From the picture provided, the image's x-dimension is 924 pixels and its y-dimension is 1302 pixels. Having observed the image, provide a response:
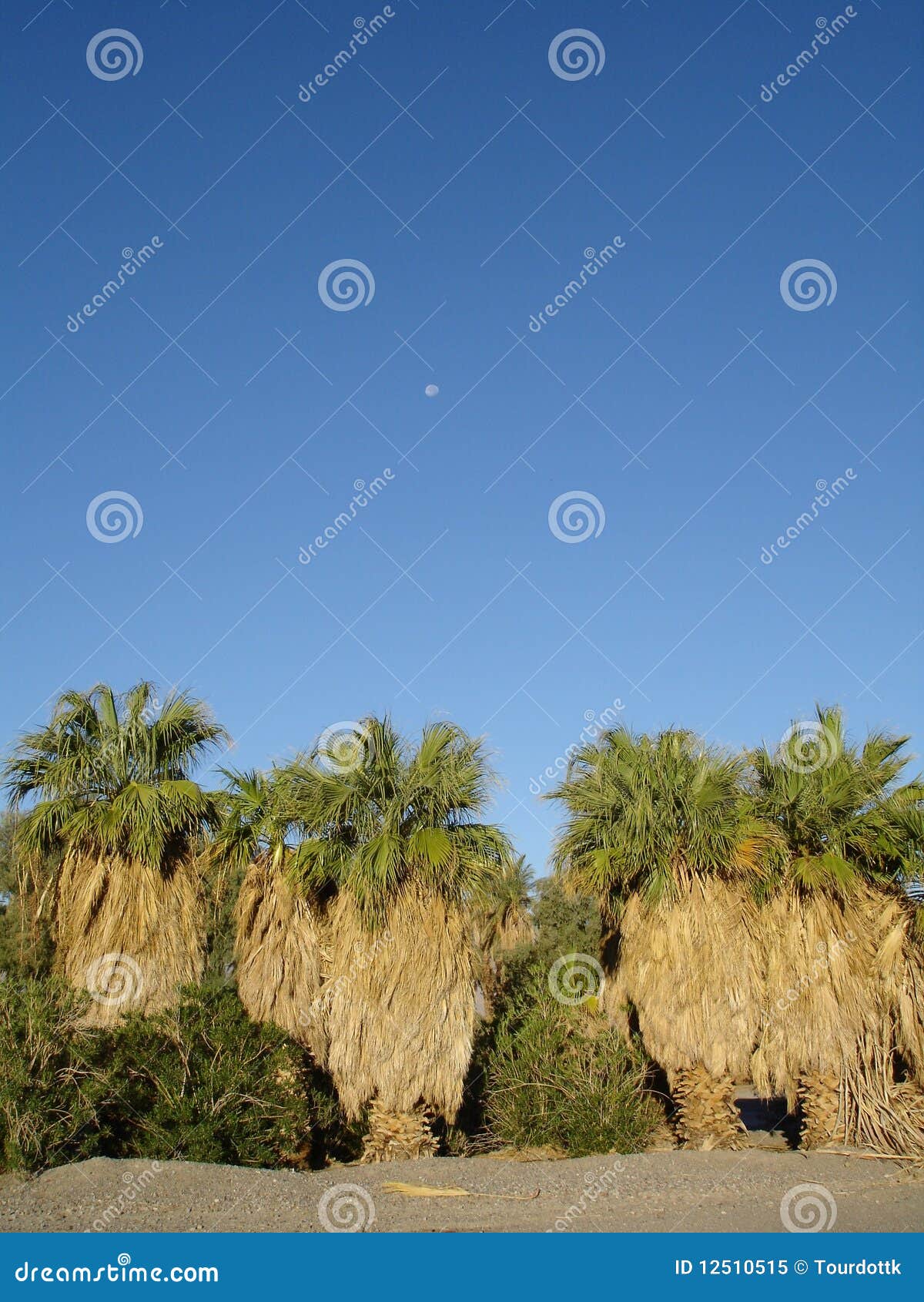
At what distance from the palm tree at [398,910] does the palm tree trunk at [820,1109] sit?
5455 mm

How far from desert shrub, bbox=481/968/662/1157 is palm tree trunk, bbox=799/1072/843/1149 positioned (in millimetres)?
2341

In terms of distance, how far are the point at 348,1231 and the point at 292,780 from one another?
6830 mm

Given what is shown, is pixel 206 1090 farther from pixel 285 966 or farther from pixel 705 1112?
pixel 705 1112

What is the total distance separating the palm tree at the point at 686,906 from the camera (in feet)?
50.9

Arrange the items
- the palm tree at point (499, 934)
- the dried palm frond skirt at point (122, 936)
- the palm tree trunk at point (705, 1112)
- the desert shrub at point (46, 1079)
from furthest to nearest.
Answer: the palm tree at point (499, 934) → the palm tree trunk at point (705, 1112) → the dried palm frond skirt at point (122, 936) → the desert shrub at point (46, 1079)

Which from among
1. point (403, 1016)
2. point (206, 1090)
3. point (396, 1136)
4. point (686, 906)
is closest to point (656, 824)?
point (686, 906)

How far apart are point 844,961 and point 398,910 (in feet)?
22.9

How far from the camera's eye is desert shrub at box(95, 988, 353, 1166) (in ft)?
43.0

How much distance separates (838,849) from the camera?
53.9ft

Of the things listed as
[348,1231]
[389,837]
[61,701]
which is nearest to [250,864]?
[389,837]

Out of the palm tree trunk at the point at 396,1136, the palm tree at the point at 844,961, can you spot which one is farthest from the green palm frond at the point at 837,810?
the palm tree trunk at the point at 396,1136

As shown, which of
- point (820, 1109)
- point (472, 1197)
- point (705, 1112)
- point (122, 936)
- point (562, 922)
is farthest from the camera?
point (562, 922)

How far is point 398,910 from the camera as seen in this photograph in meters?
15.0

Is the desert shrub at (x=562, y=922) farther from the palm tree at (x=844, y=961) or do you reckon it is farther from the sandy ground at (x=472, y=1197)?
the sandy ground at (x=472, y=1197)
